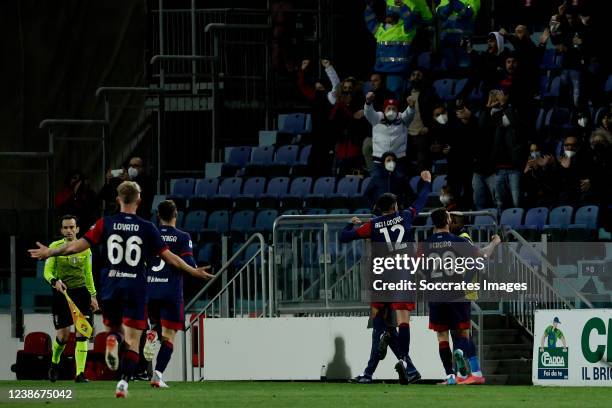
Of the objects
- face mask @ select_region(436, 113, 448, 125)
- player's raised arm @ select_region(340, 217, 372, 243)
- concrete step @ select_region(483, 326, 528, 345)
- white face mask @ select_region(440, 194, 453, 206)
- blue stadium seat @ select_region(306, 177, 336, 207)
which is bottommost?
concrete step @ select_region(483, 326, 528, 345)

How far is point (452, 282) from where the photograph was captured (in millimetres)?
18422

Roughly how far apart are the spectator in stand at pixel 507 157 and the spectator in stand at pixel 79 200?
6.41 metres

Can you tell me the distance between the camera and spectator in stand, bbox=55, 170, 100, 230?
2534cm

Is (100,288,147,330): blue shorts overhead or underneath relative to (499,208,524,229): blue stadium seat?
underneath

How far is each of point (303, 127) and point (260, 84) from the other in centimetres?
172

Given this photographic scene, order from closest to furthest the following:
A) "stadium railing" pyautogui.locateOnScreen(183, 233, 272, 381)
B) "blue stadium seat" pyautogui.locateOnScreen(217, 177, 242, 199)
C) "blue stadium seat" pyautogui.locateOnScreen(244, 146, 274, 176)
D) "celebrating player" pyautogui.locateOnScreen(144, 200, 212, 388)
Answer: "celebrating player" pyautogui.locateOnScreen(144, 200, 212, 388)
"stadium railing" pyautogui.locateOnScreen(183, 233, 272, 381)
"blue stadium seat" pyautogui.locateOnScreen(217, 177, 242, 199)
"blue stadium seat" pyautogui.locateOnScreen(244, 146, 274, 176)

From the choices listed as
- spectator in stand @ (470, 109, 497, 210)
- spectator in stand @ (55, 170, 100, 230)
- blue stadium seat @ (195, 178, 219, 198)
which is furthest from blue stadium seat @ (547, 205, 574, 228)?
spectator in stand @ (55, 170, 100, 230)

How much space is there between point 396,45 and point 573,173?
4954 millimetres

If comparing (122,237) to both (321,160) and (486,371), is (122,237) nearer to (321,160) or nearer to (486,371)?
(486,371)

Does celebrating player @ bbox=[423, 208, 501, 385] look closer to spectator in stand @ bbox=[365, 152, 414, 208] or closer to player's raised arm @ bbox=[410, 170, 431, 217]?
player's raised arm @ bbox=[410, 170, 431, 217]

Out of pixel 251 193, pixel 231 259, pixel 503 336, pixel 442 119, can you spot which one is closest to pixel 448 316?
pixel 503 336

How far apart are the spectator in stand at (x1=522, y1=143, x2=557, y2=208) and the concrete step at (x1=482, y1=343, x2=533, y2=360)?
9.65ft

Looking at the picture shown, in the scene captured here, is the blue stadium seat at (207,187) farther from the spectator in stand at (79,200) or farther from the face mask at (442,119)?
the face mask at (442,119)

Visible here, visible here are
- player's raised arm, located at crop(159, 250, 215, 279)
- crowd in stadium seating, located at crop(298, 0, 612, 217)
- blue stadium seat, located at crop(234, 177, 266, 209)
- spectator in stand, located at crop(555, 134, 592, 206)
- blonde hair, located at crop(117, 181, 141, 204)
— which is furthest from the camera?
blue stadium seat, located at crop(234, 177, 266, 209)
